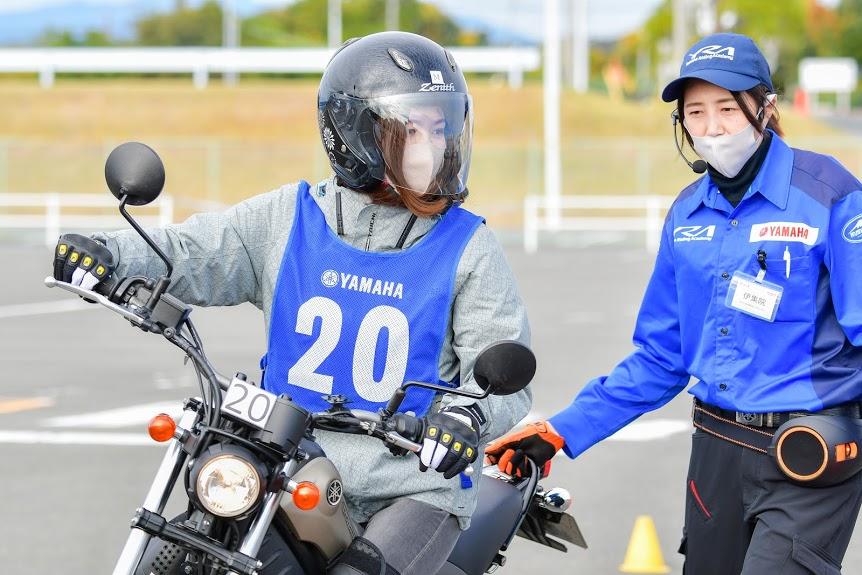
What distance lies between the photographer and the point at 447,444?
3.23m

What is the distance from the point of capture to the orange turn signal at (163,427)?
10.4 ft

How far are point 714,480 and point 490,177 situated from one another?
143 feet

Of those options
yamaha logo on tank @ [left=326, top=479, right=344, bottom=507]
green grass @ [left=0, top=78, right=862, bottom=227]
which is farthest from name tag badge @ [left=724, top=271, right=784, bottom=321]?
green grass @ [left=0, top=78, right=862, bottom=227]

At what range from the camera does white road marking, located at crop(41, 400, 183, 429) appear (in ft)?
33.3

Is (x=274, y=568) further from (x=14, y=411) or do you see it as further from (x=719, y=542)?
(x=14, y=411)

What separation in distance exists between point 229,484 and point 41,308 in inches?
611

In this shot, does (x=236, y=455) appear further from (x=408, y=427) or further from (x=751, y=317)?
(x=751, y=317)

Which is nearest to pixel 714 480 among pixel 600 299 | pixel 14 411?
pixel 14 411

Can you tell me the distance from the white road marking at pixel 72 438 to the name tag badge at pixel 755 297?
5695 mm

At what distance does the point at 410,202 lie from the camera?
4.00 metres

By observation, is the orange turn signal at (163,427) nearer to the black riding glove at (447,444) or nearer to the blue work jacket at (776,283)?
the black riding glove at (447,444)

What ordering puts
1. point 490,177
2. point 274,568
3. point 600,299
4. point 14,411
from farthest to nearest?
Answer: point 490,177 → point 600,299 → point 14,411 → point 274,568

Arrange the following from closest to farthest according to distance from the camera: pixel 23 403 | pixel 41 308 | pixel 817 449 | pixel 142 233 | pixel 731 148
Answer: pixel 142 233, pixel 817 449, pixel 731 148, pixel 23 403, pixel 41 308

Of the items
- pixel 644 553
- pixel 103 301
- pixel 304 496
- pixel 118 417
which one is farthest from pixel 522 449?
pixel 118 417
